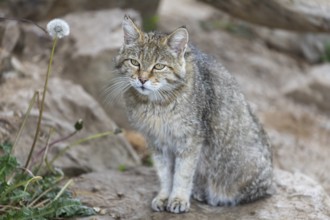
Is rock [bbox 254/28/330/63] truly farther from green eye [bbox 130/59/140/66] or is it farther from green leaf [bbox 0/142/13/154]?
green leaf [bbox 0/142/13/154]

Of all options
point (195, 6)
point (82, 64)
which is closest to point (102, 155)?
point (82, 64)

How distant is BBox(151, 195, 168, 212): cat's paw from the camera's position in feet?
16.3

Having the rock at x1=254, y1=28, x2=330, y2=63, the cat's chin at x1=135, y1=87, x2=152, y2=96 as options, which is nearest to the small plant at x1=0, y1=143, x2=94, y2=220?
the cat's chin at x1=135, y1=87, x2=152, y2=96

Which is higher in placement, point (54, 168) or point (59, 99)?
point (59, 99)

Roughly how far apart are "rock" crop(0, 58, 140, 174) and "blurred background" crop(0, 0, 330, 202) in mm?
11

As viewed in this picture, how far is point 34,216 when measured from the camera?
4535mm

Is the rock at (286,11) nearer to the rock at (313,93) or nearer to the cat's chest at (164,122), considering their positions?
the rock at (313,93)

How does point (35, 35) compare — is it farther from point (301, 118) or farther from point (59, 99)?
point (301, 118)

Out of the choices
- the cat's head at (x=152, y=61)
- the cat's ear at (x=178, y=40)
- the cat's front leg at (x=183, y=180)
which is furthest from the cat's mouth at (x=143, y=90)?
the cat's front leg at (x=183, y=180)

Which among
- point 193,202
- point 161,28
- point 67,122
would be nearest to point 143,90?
point 193,202

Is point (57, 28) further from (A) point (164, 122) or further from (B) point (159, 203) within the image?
(B) point (159, 203)

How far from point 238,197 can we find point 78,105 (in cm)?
211

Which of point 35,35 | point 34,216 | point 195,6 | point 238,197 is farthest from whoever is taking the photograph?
point 195,6

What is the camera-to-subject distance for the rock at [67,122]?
583 cm
